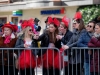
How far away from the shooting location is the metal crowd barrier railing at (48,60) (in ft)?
24.9

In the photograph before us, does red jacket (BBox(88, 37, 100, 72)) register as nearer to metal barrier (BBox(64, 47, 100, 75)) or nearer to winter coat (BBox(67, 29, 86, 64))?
metal barrier (BBox(64, 47, 100, 75))

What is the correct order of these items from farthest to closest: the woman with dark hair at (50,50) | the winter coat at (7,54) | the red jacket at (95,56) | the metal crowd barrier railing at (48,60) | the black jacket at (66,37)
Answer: the black jacket at (66,37) → the winter coat at (7,54) → the woman with dark hair at (50,50) → the metal crowd barrier railing at (48,60) → the red jacket at (95,56)

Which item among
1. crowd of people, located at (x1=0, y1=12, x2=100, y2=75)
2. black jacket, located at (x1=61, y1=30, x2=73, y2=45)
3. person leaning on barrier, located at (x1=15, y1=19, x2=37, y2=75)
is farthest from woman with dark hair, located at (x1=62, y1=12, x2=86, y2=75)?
person leaning on barrier, located at (x1=15, y1=19, x2=37, y2=75)

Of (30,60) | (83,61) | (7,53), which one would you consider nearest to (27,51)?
(30,60)

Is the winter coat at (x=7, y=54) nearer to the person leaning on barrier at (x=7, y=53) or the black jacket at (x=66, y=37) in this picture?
the person leaning on barrier at (x=7, y=53)

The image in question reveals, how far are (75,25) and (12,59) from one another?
65.5 inches

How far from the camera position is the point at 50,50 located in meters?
7.68

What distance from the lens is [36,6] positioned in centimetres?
2325

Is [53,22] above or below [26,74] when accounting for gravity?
above

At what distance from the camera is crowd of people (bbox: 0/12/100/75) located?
7.64 m

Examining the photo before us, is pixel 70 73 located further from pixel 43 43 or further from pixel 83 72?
pixel 43 43

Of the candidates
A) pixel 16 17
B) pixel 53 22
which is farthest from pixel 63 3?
pixel 53 22

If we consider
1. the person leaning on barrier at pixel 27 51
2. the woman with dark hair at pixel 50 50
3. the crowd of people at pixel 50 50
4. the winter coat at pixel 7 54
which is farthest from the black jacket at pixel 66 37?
the winter coat at pixel 7 54

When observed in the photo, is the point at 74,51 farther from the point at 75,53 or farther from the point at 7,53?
the point at 7,53
